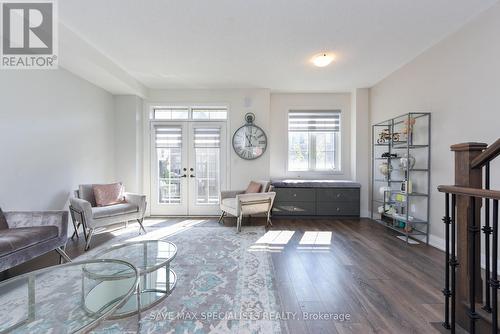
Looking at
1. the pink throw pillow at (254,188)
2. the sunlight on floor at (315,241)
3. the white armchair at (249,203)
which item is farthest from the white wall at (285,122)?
the sunlight on floor at (315,241)

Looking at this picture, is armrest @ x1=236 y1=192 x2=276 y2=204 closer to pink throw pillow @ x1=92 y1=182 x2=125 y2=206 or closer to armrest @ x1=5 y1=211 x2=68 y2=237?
pink throw pillow @ x1=92 y1=182 x2=125 y2=206

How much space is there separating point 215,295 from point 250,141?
3.25 meters

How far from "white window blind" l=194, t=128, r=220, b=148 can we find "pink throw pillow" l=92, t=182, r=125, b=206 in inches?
67.9

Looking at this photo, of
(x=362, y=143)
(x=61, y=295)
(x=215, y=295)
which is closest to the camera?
(x=61, y=295)

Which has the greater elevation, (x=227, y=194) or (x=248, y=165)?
(x=248, y=165)

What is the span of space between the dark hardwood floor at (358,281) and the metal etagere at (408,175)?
1.04 feet

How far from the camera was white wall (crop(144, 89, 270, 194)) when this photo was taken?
15.4 ft

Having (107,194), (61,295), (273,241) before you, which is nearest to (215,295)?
(61,295)

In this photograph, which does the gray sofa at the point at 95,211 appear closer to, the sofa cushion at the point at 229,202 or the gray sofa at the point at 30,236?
the gray sofa at the point at 30,236

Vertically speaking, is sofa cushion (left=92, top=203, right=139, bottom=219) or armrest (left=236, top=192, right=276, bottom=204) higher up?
armrest (left=236, top=192, right=276, bottom=204)

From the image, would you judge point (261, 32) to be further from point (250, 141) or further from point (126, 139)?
point (126, 139)

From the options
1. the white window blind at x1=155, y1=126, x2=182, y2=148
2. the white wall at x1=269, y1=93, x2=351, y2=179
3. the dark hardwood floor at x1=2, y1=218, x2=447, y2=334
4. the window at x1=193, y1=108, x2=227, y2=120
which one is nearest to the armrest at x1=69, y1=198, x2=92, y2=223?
the dark hardwood floor at x1=2, y1=218, x2=447, y2=334

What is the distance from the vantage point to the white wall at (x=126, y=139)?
14.6 ft

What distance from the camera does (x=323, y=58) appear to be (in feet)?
10.7
